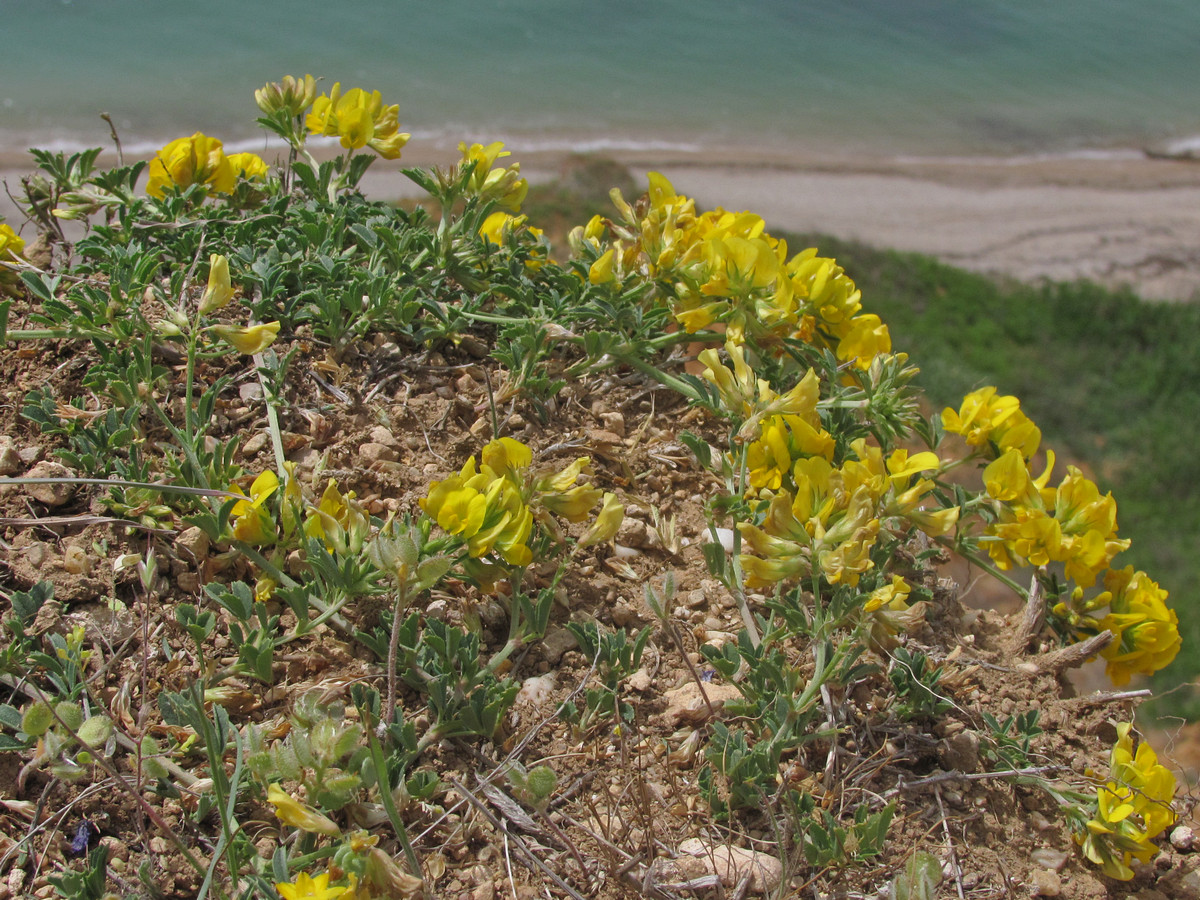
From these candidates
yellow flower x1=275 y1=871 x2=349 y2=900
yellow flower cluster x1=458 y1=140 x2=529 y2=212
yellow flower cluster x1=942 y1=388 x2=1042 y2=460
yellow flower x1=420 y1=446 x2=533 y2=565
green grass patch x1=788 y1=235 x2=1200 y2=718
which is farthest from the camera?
green grass patch x1=788 y1=235 x2=1200 y2=718

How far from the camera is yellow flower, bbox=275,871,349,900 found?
110cm

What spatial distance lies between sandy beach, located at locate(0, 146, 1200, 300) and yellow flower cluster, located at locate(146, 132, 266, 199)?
914 cm

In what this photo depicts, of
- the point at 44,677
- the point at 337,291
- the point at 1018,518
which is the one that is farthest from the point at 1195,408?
the point at 44,677

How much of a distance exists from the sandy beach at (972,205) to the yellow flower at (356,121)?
30.0 feet

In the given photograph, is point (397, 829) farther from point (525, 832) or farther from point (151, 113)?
point (151, 113)

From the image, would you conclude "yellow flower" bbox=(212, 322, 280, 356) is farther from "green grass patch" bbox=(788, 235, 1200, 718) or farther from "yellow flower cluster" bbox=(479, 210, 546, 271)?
"green grass patch" bbox=(788, 235, 1200, 718)

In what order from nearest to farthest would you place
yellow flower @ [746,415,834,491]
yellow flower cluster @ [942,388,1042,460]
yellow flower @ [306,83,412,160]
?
yellow flower @ [746,415,834,491]
yellow flower cluster @ [942,388,1042,460]
yellow flower @ [306,83,412,160]

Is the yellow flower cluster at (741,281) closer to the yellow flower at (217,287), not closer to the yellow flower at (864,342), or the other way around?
the yellow flower at (864,342)

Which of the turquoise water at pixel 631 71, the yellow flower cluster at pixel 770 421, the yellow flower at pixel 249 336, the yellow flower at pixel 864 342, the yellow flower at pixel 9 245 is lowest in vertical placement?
the yellow flower cluster at pixel 770 421

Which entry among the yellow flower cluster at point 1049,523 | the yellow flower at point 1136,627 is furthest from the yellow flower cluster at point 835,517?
the yellow flower at point 1136,627

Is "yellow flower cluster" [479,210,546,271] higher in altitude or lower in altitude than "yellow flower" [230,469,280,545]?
higher

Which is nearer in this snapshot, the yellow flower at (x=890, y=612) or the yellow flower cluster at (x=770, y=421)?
the yellow flower at (x=890, y=612)

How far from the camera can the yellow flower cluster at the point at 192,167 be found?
219 cm

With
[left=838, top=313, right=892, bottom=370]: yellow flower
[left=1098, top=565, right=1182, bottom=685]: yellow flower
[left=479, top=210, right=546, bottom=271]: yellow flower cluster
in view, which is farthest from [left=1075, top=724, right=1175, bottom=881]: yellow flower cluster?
[left=479, top=210, right=546, bottom=271]: yellow flower cluster
